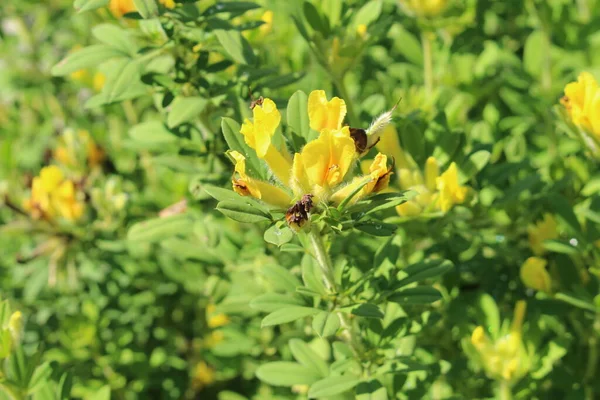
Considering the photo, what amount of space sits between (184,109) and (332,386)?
0.79 m

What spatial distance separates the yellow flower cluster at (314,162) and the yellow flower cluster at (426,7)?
46.8 inches

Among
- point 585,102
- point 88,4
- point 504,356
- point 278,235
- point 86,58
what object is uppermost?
point 88,4

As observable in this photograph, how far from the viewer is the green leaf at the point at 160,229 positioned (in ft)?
7.30

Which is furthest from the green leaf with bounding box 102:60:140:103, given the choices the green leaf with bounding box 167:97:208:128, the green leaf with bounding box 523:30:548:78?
the green leaf with bounding box 523:30:548:78

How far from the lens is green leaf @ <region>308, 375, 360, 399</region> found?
5.41ft

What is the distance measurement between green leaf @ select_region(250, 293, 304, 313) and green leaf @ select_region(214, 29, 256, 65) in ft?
1.93

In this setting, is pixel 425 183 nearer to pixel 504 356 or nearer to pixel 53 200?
pixel 504 356

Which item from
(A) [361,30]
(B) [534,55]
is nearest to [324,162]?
(A) [361,30]

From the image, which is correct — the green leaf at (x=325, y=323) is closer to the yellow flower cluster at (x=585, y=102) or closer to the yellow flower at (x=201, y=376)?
the yellow flower cluster at (x=585, y=102)

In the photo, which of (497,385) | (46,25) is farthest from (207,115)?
(46,25)

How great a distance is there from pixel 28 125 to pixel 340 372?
2.66 m

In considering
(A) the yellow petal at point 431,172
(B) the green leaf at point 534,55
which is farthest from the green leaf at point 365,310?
(B) the green leaf at point 534,55

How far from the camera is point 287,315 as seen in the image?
1.53 metres

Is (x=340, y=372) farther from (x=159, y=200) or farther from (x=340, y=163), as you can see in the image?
(x=159, y=200)
